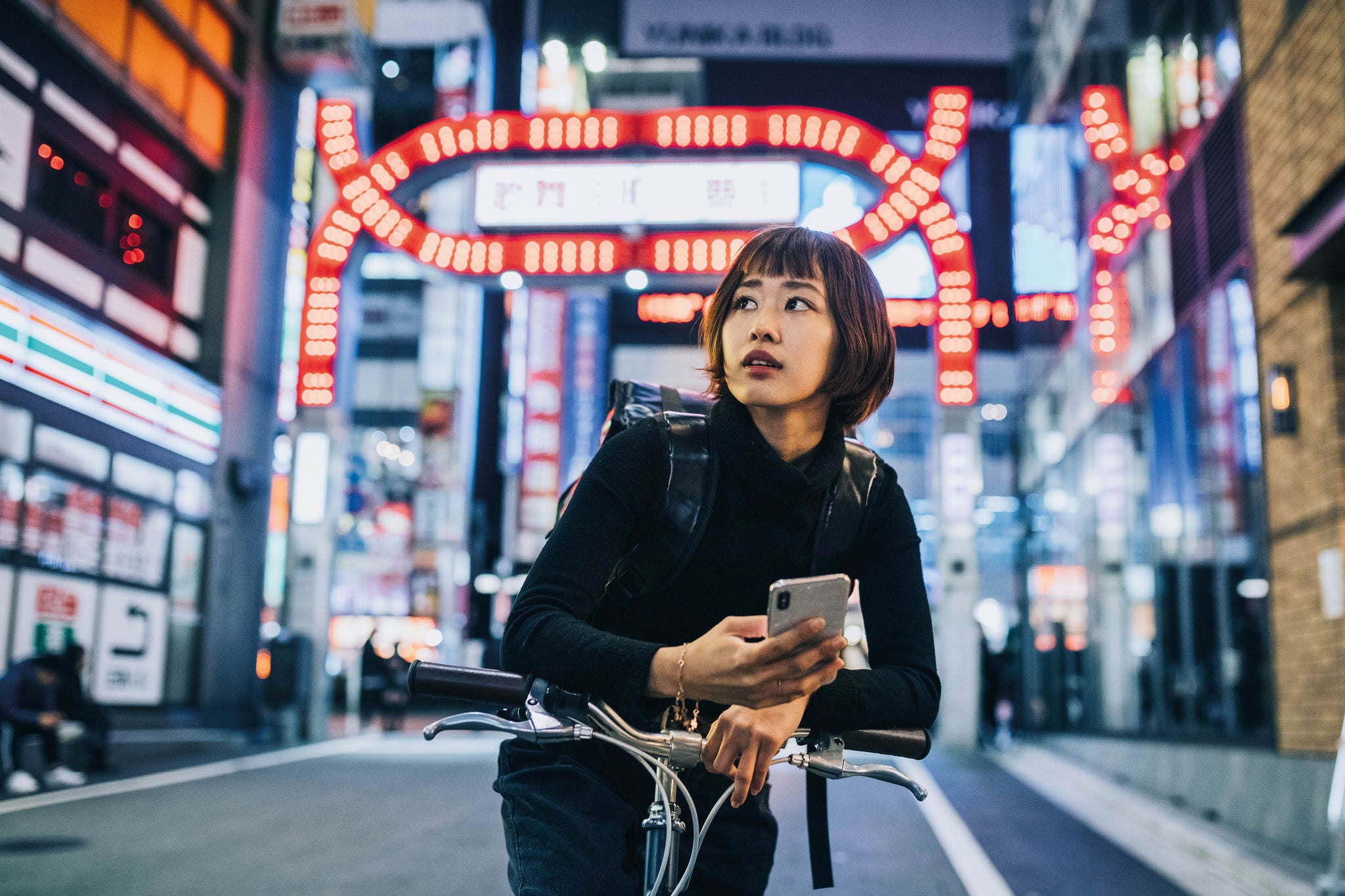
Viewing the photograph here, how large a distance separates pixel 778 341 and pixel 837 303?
0.50 feet

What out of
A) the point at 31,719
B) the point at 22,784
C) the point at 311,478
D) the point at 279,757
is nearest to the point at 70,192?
the point at 311,478

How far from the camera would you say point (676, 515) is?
6.97 ft

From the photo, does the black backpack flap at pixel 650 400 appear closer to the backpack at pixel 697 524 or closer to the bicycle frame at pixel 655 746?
the backpack at pixel 697 524

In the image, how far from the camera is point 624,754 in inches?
90.3

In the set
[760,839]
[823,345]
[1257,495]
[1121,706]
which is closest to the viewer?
[823,345]

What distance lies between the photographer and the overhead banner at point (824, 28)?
13.5 m

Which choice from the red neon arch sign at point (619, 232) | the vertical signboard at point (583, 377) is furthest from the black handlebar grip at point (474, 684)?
the vertical signboard at point (583, 377)

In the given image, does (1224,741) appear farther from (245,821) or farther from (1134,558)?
(245,821)

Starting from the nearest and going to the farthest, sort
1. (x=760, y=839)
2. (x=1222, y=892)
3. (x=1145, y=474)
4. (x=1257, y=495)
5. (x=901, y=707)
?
(x=901, y=707) < (x=760, y=839) < (x=1222, y=892) < (x=1257, y=495) < (x=1145, y=474)

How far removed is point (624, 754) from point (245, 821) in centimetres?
637

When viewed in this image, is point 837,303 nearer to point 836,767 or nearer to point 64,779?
point 836,767

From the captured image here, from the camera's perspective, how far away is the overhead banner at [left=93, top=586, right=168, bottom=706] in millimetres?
13859

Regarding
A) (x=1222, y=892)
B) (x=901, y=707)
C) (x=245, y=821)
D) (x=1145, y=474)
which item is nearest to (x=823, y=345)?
(x=901, y=707)

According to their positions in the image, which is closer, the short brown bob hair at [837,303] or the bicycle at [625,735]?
the bicycle at [625,735]
